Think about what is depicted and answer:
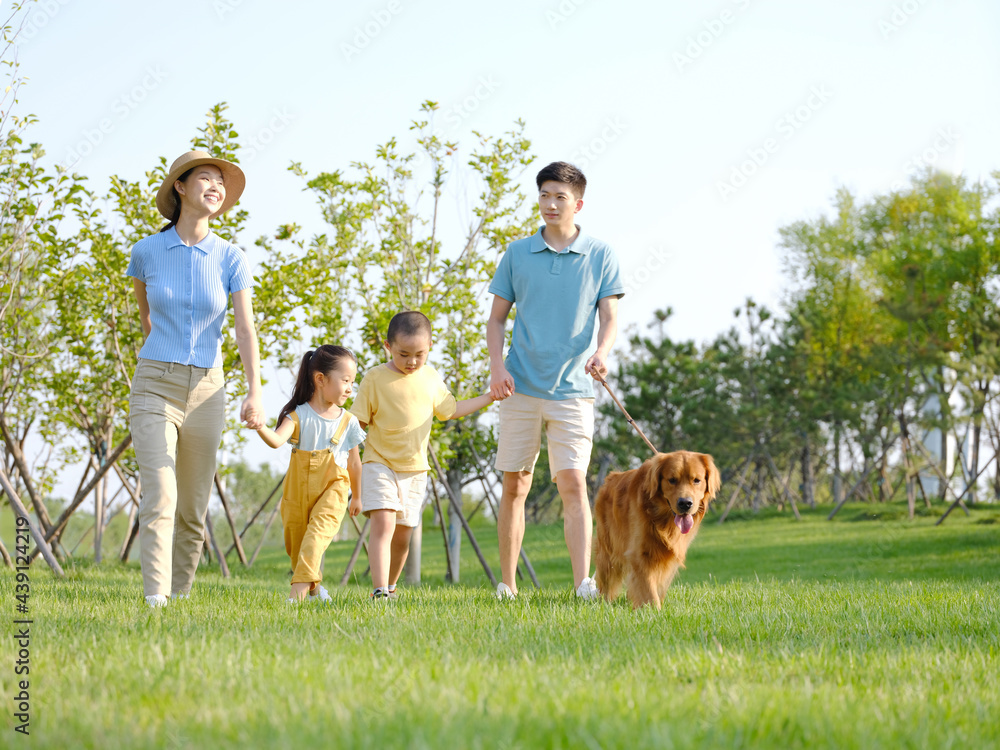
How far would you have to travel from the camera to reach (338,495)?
17.2ft

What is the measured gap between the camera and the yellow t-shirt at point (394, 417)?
520 cm

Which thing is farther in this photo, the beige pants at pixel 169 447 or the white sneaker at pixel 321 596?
the white sneaker at pixel 321 596

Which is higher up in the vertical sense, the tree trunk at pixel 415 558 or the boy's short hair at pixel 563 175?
the boy's short hair at pixel 563 175

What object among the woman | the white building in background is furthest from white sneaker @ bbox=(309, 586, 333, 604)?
the white building in background

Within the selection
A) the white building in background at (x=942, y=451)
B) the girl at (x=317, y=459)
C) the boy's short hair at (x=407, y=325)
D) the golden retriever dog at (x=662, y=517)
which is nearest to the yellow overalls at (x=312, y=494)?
the girl at (x=317, y=459)

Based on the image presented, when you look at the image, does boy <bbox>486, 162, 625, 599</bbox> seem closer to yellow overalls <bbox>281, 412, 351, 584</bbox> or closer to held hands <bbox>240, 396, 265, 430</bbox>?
yellow overalls <bbox>281, 412, 351, 584</bbox>

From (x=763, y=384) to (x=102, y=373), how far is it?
19.8 meters

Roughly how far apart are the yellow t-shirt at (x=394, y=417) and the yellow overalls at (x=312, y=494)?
20cm

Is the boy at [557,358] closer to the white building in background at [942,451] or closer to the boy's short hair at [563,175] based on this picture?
the boy's short hair at [563,175]

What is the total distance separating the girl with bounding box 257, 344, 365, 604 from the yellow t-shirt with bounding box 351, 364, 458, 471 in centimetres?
12

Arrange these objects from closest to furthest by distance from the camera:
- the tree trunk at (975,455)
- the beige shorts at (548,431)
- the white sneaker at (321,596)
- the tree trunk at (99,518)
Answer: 1. the white sneaker at (321,596)
2. the beige shorts at (548,431)
3. the tree trunk at (99,518)
4. the tree trunk at (975,455)

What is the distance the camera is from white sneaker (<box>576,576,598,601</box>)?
492 centimetres

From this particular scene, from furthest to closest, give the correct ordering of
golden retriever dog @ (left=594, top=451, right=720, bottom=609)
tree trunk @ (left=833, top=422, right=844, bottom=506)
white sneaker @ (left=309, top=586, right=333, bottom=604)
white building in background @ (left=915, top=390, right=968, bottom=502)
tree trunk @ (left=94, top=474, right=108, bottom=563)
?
tree trunk @ (left=833, top=422, right=844, bottom=506) → white building in background @ (left=915, top=390, right=968, bottom=502) → tree trunk @ (left=94, top=474, right=108, bottom=563) → golden retriever dog @ (left=594, top=451, right=720, bottom=609) → white sneaker @ (left=309, top=586, right=333, bottom=604)

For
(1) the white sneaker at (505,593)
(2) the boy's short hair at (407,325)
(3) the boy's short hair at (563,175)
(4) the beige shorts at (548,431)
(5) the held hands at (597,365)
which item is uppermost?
(3) the boy's short hair at (563,175)
